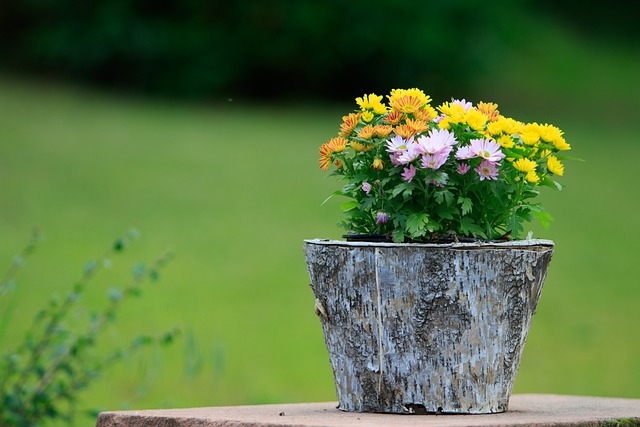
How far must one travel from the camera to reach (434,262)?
240 cm

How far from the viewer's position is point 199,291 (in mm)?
7957

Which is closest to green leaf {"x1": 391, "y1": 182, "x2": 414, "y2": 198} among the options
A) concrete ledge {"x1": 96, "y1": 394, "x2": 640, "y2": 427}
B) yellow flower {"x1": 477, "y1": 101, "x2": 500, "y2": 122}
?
yellow flower {"x1": 477, "y1": 101, "x2": 500, "y2": 122}

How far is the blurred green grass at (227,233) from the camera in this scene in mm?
6500

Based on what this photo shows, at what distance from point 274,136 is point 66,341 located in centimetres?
1047

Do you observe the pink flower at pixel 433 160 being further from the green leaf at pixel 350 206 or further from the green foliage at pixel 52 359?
the green foliage at pixel 52 359

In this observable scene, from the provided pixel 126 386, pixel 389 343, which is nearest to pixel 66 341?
pixel 389 343

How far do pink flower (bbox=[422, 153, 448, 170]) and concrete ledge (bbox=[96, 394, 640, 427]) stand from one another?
0.65 metres

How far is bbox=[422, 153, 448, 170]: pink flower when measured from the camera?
2.41m

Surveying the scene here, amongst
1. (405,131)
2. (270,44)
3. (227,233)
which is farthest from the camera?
(270,44)

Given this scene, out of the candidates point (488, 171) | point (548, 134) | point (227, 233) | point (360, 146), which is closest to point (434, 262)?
point (488, 171)

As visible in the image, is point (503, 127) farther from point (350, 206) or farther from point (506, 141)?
point (350, 206)

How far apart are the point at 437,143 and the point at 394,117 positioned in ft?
0.63

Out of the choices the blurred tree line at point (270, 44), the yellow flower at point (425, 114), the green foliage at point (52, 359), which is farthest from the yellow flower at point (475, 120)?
the blurred tree line at point (270, 44)

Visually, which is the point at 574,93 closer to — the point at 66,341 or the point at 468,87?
the point at 468,87
